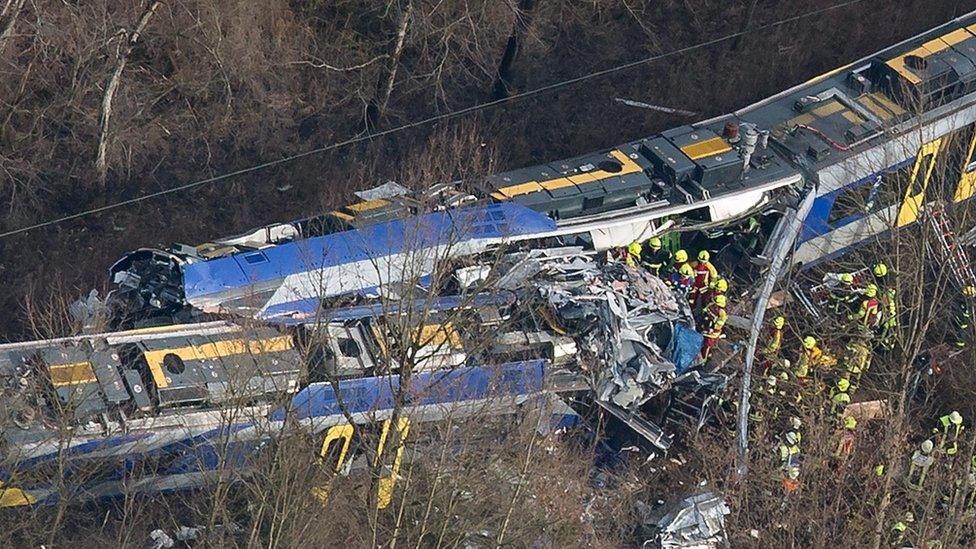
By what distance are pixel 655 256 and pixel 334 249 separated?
197 inches

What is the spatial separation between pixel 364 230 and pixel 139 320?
10.8 feet

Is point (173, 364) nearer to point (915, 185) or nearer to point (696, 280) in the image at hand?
point (696, 280)

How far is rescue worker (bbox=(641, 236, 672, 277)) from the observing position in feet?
75.8

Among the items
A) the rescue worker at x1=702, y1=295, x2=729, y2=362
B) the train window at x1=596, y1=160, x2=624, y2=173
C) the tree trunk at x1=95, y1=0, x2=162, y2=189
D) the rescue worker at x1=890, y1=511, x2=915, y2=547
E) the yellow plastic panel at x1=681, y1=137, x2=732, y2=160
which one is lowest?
the rescue worker at x1=890, y1=511, x2=915, y2=547

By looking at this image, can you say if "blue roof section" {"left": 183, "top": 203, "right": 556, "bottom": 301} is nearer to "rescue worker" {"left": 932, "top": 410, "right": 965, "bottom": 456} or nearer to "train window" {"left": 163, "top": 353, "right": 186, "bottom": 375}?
"train window" {"left": 163, "top": 353, "right": 186, "bottom": 375}

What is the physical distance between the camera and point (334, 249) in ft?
70.6

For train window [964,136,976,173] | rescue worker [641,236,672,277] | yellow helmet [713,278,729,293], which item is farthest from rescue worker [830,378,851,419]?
train window [964,136,976,173]

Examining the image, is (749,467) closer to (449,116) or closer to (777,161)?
(777,161)

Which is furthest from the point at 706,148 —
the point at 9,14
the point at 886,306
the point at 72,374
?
the point at 9,14

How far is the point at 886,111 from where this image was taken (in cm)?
2512

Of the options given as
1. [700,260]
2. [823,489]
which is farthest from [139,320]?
[823,489]

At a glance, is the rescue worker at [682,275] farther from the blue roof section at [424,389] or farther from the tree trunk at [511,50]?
the tree trunk at [511,50]

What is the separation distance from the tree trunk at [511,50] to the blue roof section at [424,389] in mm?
8583

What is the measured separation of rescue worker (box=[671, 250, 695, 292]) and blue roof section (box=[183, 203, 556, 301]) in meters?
2.31
